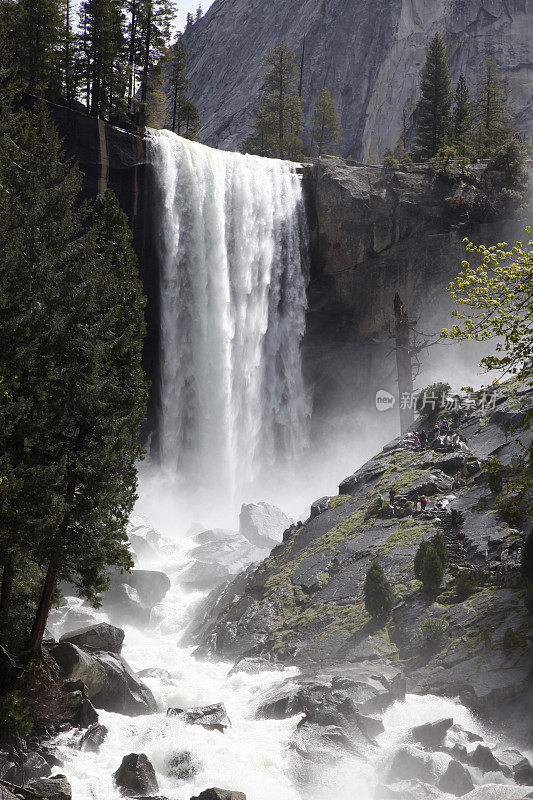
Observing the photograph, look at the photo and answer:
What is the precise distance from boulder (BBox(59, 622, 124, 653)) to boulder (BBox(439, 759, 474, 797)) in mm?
10828

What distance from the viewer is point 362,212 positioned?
48.9 m

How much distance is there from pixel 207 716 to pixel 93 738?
326 cm

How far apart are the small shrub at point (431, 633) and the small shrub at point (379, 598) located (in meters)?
1.94

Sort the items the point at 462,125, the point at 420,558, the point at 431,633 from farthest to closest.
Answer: the point at 462,125, the point at 420,558, the point at 431,633

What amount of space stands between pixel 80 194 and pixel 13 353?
29857 mm

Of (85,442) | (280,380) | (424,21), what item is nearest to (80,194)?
(280,380)

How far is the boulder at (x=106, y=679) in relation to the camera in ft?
57.2

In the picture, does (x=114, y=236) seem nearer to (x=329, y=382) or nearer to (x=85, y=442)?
(x=85, y=442)

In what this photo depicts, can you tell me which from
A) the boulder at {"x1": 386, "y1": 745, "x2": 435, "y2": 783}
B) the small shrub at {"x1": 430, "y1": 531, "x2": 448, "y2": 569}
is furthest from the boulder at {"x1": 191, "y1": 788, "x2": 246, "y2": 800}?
the small shrub at {"x1": 430, "y1": 531, "x2": 448, "y2": 569}

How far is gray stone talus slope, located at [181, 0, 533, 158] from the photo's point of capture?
83.4m

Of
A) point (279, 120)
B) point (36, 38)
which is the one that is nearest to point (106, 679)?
point (36, 38)

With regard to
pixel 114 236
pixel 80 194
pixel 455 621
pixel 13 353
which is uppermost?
pixel 80 194

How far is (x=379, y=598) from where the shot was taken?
2289 centimetres

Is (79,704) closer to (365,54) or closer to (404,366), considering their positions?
(404,366)
